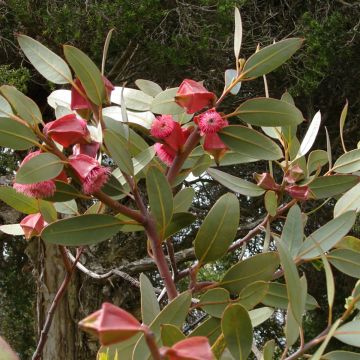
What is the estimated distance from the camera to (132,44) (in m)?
2.55

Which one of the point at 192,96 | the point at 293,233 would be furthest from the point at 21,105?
the point at 293,233

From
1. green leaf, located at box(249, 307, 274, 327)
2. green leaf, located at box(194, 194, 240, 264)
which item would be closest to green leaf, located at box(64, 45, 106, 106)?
green leaf, located at box(194, 194, 240, 264)

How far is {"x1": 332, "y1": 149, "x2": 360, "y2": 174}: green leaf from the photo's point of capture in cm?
61

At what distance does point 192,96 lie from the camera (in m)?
0.47

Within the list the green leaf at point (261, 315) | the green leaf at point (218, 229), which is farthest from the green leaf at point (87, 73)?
the green leaf at point (261, 315)

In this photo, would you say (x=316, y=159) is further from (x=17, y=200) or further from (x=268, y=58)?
(x=17, y=200)

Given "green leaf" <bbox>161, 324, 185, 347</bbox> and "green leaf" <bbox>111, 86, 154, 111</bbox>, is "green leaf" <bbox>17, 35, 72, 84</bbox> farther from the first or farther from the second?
"green leaf" <bbox>161, 324, 185, 347</bbox>

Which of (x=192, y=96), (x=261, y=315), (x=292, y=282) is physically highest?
(x=192, y=96)

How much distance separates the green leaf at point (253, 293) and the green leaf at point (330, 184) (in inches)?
6.1

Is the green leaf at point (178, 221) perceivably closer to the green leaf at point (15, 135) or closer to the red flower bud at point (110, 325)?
the green leaf at point (15, 135)

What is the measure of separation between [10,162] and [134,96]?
84.8 inches

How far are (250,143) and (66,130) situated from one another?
15cm

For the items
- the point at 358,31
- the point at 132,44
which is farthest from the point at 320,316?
the point at 132,44

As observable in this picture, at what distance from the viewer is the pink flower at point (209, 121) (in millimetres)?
471
